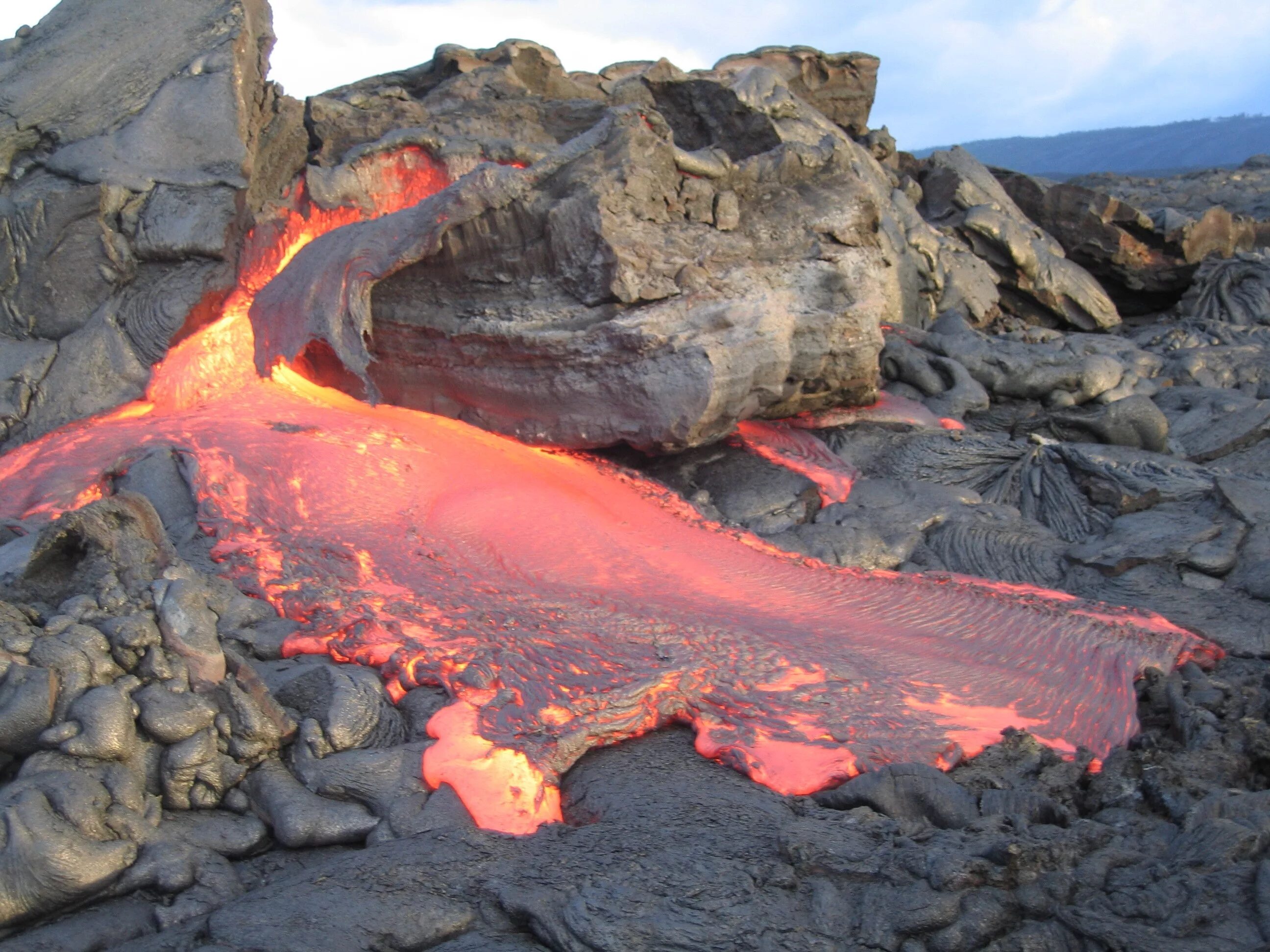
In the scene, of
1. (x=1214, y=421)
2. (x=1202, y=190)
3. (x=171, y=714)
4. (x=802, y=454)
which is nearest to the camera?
(x=171, y=714)

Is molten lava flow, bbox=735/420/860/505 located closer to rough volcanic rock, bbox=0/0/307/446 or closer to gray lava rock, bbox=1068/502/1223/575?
gray lava rock, bbox=1068/502/1223/575

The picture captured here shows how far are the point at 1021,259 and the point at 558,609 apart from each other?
244 inches

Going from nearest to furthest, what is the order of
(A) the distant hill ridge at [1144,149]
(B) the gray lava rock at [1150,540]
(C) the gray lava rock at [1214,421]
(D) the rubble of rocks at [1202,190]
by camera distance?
(B) the gray lava rock at [1150,540], (C) the gray lava rock at [1214,421], (D) the rubble of rocks at [1202,190], (A) the distant hill ridge at [1144,149]

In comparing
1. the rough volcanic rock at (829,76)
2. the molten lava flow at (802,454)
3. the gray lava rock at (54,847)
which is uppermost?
the rough volcanic rock at (829,76)

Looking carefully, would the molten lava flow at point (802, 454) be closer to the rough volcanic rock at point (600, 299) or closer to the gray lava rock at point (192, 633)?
the rough volcanic rock at point (600, 299)

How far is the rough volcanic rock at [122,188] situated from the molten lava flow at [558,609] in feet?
0.74

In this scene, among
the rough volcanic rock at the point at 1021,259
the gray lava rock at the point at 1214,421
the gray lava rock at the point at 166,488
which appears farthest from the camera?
the rough volcanic rock at the point at 1021,259

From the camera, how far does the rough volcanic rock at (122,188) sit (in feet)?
14.3

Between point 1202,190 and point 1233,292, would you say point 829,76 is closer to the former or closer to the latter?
point 1233,292

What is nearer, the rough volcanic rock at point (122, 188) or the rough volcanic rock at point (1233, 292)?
the rough volcanic rock at point (122, 188)

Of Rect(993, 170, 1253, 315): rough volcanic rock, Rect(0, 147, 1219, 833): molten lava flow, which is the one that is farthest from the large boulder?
Rect(993, 170, 1253, 315): rough volcanic rock

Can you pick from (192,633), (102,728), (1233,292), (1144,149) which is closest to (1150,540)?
(192,633)

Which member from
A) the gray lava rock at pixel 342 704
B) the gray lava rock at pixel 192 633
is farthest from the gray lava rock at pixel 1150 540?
the gray lava rock at pixel 192 633

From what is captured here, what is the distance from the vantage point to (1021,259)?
8.03 meters
